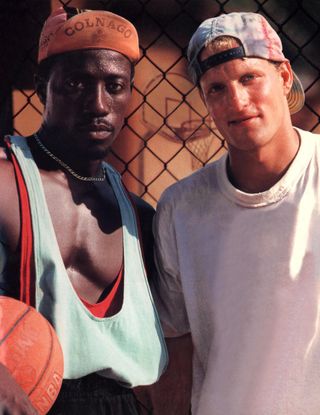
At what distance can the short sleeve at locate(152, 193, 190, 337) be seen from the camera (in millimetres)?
2910

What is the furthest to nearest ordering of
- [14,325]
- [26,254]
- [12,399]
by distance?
[26,254]
[14,325]
[12,399]

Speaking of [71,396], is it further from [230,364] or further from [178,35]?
[178,35]

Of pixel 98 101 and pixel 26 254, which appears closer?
pixel 26 254

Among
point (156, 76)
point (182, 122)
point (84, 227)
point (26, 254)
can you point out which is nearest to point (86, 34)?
point (84, 227)

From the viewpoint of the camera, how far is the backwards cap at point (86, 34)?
2742 millimetres

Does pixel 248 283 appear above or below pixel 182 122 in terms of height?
above

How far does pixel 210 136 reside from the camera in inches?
222

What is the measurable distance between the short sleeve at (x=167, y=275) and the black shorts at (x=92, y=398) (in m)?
0.34

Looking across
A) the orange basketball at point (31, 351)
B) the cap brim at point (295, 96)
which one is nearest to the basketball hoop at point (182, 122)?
the cap brim at point (295, 96)

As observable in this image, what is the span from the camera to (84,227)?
2.74 m

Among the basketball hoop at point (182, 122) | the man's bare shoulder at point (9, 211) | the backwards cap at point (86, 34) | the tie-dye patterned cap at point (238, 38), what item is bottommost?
the basketball hoop at point (182, 122)

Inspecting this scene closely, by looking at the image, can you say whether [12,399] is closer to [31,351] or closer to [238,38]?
[31,351]

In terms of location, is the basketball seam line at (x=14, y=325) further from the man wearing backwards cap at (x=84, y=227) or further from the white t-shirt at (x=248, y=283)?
the white t-shirt at (x=248, y=283)

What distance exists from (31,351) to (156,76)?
303cm
